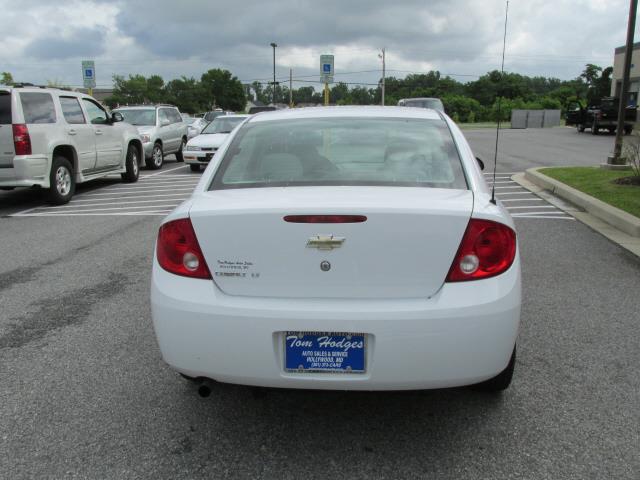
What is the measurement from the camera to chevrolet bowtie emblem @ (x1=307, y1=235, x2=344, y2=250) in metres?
2.53

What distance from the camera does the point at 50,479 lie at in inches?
101

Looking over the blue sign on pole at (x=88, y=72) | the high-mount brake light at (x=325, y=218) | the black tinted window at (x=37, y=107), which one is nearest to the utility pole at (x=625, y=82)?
the black tinted window at (x=37, y=107)

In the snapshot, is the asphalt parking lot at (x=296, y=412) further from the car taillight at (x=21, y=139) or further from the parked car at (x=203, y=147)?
the parked car at (x=203, y=147)

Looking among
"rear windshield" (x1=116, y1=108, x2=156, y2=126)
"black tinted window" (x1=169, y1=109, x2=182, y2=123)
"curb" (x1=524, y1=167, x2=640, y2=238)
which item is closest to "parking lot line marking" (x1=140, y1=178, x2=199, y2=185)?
"rear windshield" (x1=116, y1=108, x2=156, y2=126)

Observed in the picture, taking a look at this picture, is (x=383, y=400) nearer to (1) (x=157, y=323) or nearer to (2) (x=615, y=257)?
(1) (x=157, y=323)

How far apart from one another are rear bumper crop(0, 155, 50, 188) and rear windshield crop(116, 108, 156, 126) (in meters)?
7.60

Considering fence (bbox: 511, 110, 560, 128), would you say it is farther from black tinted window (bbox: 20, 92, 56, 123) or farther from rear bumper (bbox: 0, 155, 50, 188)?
rear bumper (bbox: 0, 155, 50, 188)

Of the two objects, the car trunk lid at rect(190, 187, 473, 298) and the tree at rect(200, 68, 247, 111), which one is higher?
the tree at rect(200, 68, 247, 111)

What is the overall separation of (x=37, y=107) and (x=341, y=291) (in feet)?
30.1

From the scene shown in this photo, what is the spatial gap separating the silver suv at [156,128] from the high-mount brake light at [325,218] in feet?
47.8

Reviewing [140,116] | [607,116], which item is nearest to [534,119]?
[607,116]

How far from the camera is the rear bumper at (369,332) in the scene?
8.15ft

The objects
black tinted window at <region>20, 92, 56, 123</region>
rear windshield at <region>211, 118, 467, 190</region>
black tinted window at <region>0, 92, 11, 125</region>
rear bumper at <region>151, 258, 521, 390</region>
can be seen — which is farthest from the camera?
black tinted window at <region>20, 92, 56, 123</region>

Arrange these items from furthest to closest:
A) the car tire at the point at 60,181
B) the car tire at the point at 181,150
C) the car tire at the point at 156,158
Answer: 1. the car tire at the point at 181,150
2. the car tire at the point at 156,158
3. the car tire at the point at 60,181
